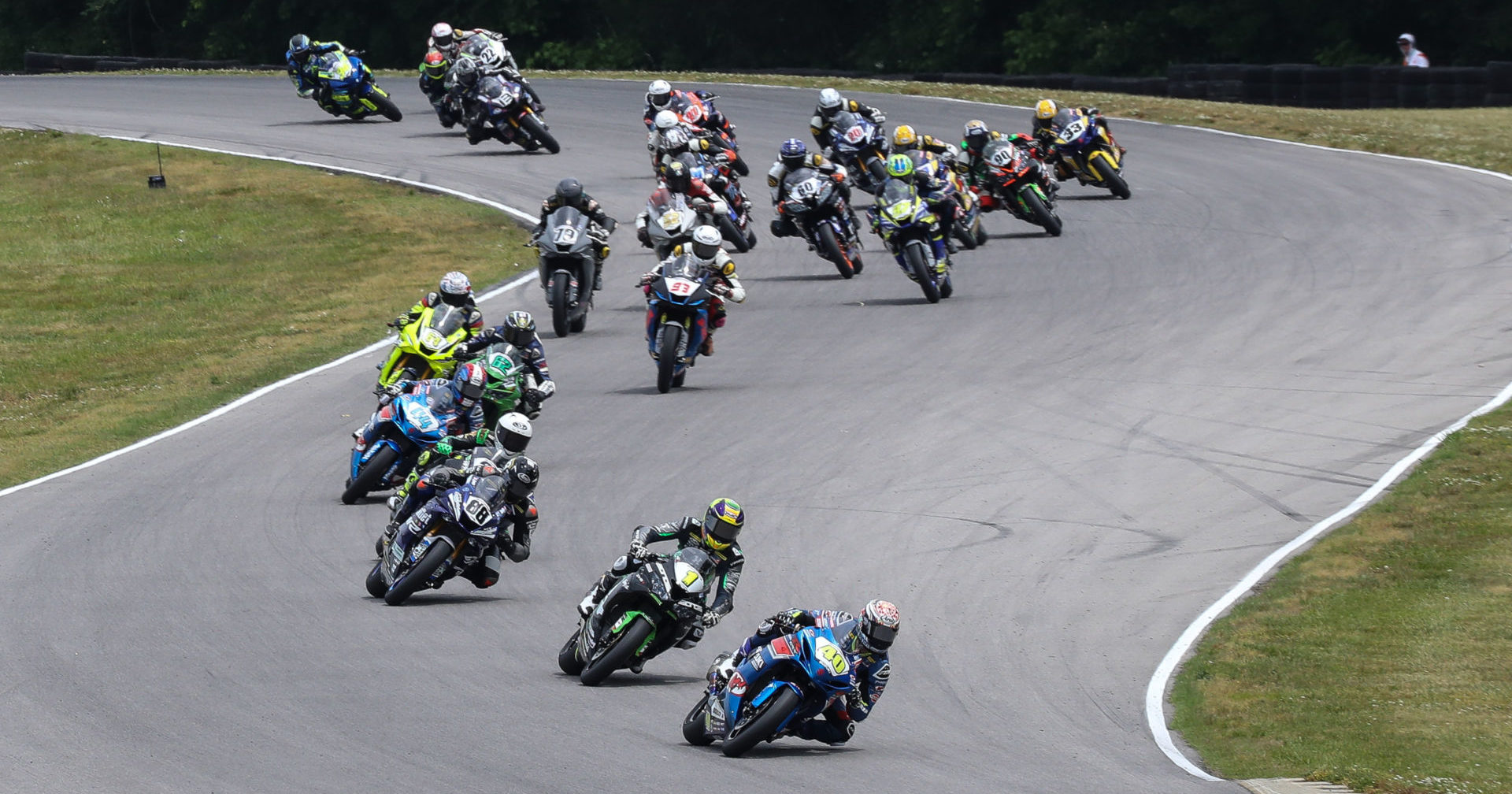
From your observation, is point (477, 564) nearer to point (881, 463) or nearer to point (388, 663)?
point (388, 663)

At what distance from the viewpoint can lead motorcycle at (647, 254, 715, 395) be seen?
18297mm

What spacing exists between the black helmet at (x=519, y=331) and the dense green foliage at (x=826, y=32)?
34.6 meters

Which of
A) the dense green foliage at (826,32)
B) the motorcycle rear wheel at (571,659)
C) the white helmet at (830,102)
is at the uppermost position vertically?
the dense green foliage at (826,32)

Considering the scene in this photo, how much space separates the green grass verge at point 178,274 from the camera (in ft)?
67.6

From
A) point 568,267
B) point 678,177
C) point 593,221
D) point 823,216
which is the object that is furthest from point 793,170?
point 568,267

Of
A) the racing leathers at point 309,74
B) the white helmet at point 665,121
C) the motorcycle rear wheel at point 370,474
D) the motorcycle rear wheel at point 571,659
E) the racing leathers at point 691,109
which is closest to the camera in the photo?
the motorcycle rear wheel at point 571,659

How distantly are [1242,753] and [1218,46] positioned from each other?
41.8 m

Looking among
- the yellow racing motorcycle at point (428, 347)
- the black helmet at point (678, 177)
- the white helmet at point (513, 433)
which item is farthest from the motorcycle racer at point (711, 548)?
the black helmet at point (678, 177)

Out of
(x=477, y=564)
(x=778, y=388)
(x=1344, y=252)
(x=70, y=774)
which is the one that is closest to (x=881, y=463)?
(x=778, y=388)

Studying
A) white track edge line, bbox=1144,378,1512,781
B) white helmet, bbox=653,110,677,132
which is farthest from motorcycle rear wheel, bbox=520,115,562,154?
white track edge line, bbox=1144,378,1512,781

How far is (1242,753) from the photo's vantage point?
32.2 ft

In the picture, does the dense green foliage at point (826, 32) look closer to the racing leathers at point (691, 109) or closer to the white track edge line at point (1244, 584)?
the racing leathers at point (691, 109)

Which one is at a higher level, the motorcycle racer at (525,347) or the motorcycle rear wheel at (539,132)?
the motorcycle rear wheel at (539,132)

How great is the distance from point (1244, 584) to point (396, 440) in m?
6.43
